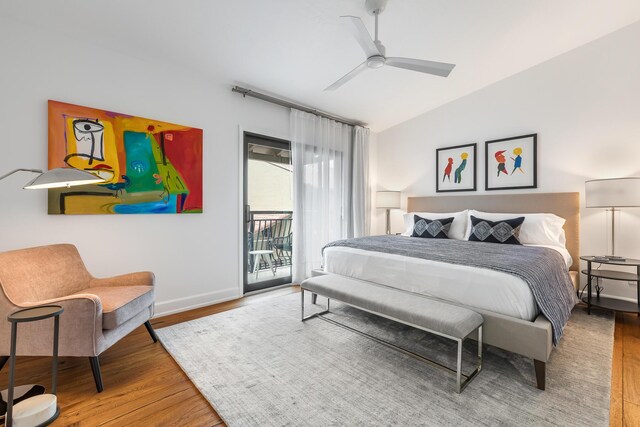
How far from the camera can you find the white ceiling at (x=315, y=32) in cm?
236

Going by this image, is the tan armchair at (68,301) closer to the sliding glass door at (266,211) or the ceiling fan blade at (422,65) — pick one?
the sliding glass door at (266,211)

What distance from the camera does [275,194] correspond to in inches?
162

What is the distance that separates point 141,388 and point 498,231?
3633 millimetres

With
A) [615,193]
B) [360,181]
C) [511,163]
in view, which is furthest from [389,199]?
[615,193]

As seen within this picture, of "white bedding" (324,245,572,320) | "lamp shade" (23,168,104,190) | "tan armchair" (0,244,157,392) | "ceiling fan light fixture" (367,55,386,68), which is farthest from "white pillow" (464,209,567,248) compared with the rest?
"lamp shade" (23,168,104,190)

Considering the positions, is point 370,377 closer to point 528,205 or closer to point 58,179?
point 58,179

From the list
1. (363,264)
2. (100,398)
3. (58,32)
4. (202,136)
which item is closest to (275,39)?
(202,136)

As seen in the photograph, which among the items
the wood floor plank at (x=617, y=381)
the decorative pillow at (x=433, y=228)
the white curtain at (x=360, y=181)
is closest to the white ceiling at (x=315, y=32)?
the white curtain at (x=360, y=181)

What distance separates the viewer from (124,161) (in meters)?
2.74

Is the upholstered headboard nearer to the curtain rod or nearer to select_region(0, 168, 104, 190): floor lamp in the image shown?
the curtain rod

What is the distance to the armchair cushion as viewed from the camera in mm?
1839

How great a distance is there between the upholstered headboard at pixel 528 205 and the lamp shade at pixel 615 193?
1.54 feet

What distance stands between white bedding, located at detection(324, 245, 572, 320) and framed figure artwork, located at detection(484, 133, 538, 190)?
96.3 inches

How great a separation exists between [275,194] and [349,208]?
1.37 metres
